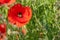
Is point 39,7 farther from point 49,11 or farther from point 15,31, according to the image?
point 15,31

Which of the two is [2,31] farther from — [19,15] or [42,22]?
[42,22]

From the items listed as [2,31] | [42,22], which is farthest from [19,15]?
[42,22]

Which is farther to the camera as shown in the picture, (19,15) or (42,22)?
(42,22)

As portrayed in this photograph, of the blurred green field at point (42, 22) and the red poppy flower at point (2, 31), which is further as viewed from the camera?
the blurred green field at point (42, 22)

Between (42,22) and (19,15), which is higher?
(19,15)

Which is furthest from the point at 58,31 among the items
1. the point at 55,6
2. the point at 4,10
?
the point at 4,10

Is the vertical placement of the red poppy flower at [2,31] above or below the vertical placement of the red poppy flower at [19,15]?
below
